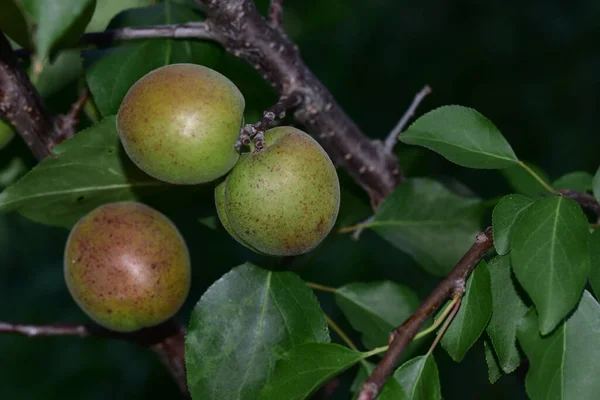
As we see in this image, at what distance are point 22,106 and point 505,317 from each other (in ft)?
2.47

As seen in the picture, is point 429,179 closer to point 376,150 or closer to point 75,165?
point 376,150

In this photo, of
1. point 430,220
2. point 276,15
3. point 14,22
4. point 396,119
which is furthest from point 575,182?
point 396,119

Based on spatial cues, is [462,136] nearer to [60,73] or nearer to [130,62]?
[130,62]

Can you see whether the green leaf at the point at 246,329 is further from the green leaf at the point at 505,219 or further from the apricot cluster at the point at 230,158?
the green leaf at the point at 505,219

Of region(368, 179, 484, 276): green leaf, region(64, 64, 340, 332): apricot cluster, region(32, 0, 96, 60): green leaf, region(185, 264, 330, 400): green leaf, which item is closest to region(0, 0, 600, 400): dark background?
region(368, 179, 484, 276): green leaf

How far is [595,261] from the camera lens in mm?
836

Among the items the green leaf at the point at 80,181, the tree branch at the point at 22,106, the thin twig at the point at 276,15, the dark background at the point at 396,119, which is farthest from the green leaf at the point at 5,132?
the dark background at the point at 396,119

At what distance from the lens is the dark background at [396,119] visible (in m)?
3.11

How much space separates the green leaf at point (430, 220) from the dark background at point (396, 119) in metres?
1.37

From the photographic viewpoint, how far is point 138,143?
3.03 ft

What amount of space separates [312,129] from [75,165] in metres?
0.36

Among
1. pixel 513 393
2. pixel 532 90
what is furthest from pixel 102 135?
pixel 532 90

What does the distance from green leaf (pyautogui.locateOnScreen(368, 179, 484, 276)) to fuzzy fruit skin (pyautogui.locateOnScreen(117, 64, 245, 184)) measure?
0.43 meters

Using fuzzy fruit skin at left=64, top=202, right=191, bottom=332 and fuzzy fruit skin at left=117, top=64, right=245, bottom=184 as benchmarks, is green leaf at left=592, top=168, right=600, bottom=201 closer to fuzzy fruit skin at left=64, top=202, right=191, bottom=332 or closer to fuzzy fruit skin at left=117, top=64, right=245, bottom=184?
fuzzy fruit skin at left=117, top=64, right=245, bottom=184
